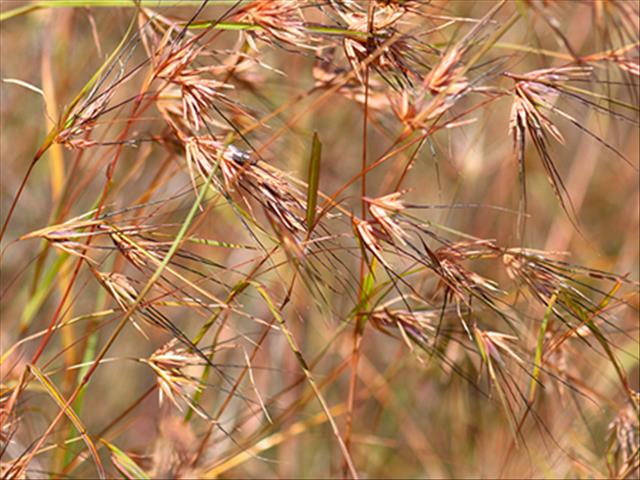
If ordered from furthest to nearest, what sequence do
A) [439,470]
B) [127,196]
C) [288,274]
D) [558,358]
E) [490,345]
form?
[127,196] < [288,274] < [439,470] < [558,358] < [490,345]

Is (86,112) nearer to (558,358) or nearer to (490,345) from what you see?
(490,345)

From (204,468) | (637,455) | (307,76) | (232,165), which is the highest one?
(307,76)

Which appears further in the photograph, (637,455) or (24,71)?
(24,71)

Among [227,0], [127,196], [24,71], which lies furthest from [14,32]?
[227,0]

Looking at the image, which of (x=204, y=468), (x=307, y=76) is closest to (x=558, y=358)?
(x=204, y=468)

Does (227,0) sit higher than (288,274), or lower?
higher

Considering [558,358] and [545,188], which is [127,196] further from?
[558,358]

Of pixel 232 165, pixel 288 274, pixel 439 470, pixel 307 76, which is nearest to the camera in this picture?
pixel 232 165
